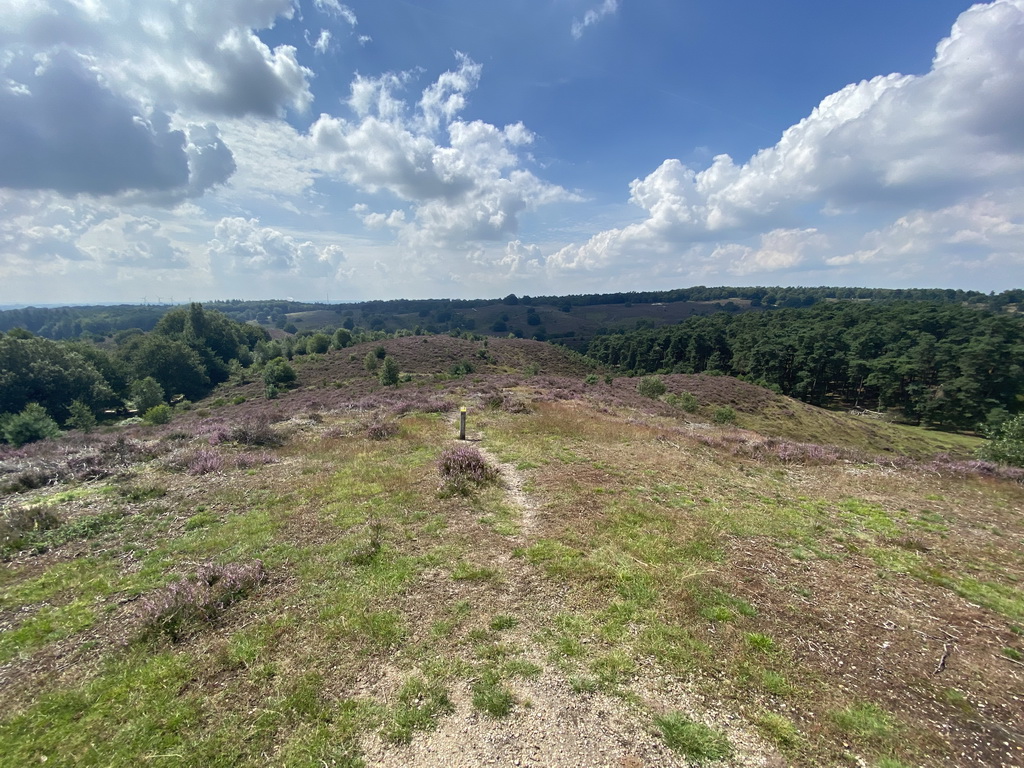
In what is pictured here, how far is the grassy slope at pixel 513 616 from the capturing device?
4.64m

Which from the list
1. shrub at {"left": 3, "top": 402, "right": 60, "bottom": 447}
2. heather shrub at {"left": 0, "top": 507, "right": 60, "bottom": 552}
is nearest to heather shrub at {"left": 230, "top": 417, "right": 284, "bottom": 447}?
heather shrub at {"left": 0, "top": 507, "right": 60, "bottom": 552}

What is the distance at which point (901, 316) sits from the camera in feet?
298

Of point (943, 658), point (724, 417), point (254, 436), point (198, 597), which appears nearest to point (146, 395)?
point (254, 436)

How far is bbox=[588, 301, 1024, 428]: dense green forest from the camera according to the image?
196ft

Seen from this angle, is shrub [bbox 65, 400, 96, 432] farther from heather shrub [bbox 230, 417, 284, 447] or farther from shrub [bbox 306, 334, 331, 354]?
heather shrub [bbox 230, 417, 284, 447]

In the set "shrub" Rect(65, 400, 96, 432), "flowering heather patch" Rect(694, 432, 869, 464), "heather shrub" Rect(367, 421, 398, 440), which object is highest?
"heather shrub" Rect(367, 421, 398, 440)

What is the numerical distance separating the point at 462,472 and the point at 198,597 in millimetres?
6896

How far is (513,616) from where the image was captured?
6.48 m

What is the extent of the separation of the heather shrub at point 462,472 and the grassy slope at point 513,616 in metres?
0.51

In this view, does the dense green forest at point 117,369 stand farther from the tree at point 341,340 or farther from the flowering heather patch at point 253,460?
the flowering heather patch at point 253,460

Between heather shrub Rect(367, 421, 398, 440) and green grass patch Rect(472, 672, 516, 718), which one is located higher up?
green grass patch Rect(472, 672, 516, 718)

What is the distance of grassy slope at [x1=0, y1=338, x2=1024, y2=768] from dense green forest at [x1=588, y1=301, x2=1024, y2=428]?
231 ft

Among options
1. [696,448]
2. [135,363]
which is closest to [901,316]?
[696,448]

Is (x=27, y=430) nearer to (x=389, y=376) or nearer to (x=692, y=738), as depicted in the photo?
(x=389, y=376)
